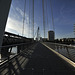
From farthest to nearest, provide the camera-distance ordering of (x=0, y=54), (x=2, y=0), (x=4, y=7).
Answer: (x=0, y=54)
(x=4, y=7)
(x=2, y=0)

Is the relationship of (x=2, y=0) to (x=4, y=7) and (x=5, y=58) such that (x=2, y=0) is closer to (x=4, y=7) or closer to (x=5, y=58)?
(x=4, y=7)

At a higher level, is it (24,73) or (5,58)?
(5,58)

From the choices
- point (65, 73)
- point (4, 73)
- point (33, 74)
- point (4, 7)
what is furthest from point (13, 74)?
point (4, 7)

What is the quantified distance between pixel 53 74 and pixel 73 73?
89cm

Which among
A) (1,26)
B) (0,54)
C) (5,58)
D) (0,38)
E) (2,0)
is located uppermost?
(2,0)

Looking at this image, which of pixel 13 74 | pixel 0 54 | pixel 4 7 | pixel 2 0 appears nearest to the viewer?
pixel 13 74

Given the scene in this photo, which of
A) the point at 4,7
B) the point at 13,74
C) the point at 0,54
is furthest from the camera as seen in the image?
the point at 0,54

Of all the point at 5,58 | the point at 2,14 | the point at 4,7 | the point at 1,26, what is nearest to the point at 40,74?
the point at 5,58

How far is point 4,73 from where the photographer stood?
8.34 ft

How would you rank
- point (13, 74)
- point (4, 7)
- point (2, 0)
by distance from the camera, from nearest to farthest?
point (13, 74)
point (2, 0)
point (4, 7)

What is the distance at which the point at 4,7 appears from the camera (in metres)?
3.21

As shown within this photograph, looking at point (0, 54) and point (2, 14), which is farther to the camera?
point (0, 54)

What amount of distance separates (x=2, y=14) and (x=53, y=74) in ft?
12.4

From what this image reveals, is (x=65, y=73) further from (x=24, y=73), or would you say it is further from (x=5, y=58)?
(x=5, y=58)
